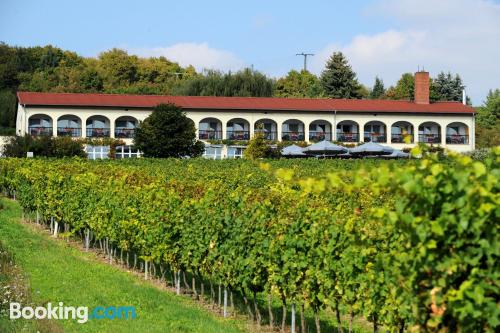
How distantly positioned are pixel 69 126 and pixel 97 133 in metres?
2.40

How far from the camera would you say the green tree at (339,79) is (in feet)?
262

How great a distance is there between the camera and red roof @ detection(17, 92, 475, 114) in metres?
59.4

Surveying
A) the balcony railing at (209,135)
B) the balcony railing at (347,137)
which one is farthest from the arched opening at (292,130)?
the balcony railing at (209,135)

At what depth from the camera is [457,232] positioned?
13.8 feet

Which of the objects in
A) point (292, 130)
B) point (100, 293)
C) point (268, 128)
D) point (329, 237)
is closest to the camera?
point (329, 237)

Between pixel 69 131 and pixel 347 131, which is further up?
pixel 347 131

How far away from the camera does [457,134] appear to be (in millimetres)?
65500

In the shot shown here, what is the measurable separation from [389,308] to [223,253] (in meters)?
3.72

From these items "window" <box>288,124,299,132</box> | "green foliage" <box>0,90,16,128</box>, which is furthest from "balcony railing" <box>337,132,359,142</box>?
"green foliage" <box>0,90,16,128</box>

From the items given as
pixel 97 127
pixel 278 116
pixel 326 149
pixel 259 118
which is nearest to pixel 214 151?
pixel 259 118

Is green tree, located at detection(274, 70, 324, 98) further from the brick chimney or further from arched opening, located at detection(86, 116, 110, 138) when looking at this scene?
arched opening, located at detection(86, 116, 110, 138)

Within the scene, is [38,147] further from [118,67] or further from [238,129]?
[118,67]

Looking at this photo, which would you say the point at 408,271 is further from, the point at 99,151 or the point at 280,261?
the point at 99,151

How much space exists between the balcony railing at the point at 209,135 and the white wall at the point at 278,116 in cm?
48
